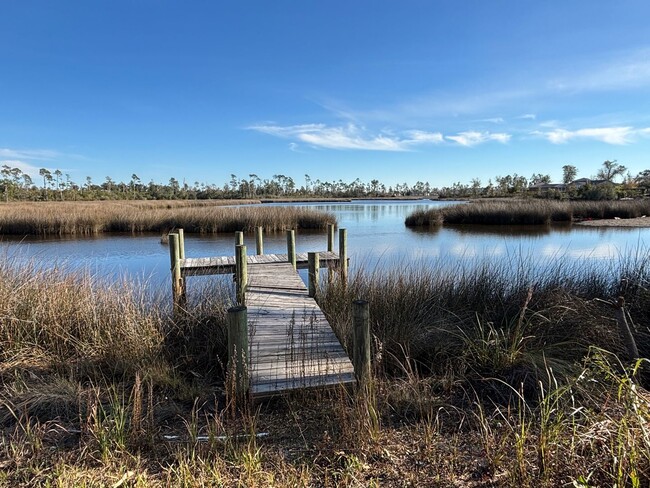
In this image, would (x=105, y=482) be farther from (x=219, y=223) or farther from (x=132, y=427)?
(x=219, y=223)

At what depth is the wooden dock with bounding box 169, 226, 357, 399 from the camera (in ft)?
10.2

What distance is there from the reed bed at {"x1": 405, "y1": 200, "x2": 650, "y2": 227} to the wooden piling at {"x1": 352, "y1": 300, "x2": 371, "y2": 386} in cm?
2229

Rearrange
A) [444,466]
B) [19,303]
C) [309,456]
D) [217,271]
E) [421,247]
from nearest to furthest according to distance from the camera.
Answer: [444,466]
[309,456]
[19,303]
[217,271]
[421,247]

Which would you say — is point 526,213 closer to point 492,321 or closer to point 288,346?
point 492,321

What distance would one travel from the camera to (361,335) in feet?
9.77

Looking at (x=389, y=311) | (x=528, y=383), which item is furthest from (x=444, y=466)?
(x=389, y=311)

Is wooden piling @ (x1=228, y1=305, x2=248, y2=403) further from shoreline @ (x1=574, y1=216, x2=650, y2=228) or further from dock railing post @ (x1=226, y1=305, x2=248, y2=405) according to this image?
shoreline @ (x1=574, y1=216, x2=650, y2=228)

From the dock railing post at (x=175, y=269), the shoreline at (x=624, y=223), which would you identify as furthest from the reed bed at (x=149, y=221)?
the shoreline at (x=624, y=223)

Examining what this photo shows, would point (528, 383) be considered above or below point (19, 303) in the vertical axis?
below

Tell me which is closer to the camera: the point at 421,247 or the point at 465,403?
the point at 465,403

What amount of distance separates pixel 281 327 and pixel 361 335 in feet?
5.49

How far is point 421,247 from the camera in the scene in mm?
14836

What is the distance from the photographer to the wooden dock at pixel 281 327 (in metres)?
3.12

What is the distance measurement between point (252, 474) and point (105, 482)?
2.39ft
